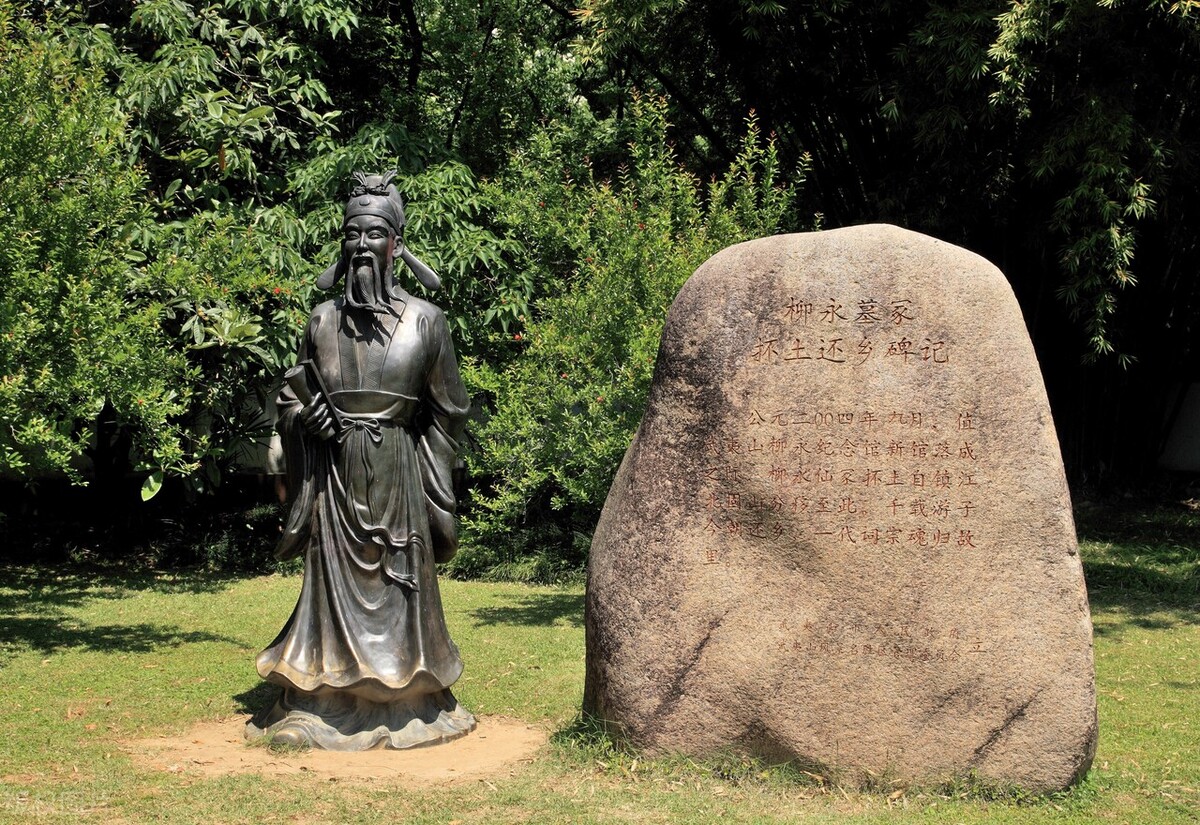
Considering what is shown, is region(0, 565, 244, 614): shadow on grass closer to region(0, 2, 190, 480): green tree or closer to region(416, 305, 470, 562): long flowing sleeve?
region(0, 2, 190, 480): green tree

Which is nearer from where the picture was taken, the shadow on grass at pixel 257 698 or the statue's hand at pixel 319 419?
the statue's hand at pixel 319 419

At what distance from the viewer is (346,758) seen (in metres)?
6.17

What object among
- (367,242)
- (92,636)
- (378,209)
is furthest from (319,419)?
(92,636)

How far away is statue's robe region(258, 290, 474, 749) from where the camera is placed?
6363 mm

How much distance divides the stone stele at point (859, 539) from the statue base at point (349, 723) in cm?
114

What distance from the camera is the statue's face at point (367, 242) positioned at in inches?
255

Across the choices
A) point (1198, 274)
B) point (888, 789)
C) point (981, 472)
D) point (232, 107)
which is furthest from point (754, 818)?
point (1198, 274)

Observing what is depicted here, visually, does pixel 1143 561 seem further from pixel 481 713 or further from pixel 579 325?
pixel 481 713

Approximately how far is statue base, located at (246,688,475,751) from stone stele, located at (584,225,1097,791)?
44.8 inches

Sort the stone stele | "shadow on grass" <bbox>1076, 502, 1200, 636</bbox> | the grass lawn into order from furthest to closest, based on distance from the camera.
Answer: "shadow on grass" <bbox>1076, 502, 1200, 636</bbox> → the stone stele → the grass lawn

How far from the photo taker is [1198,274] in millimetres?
15938

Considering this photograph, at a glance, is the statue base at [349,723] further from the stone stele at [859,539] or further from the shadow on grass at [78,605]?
the shadow on grass at [78,605]

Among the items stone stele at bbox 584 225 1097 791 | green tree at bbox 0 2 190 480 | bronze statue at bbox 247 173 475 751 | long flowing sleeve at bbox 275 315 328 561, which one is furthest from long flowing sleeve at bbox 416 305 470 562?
green tree at bbox 0 2 190 480

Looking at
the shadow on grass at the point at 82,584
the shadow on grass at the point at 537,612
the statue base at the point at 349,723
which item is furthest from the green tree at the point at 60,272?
the shadow on grass at the point at 82,584
